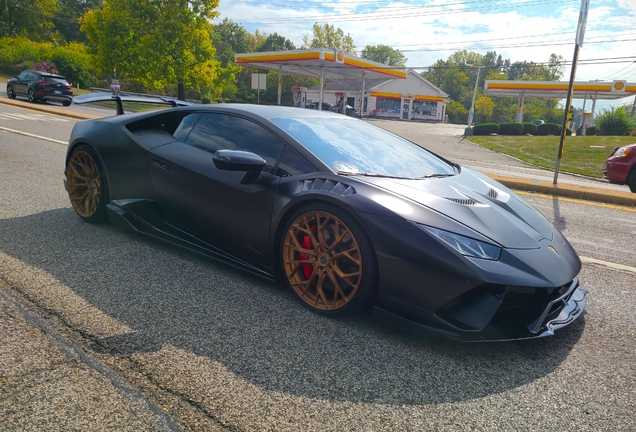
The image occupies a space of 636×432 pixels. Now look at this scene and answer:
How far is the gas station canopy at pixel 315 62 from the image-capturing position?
102ft

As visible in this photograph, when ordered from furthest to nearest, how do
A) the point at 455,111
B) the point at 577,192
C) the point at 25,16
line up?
1. the point at 455,111
2. the point at 25,16
3. the point at 577,192

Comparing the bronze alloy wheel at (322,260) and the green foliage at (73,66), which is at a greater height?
the green foliage at (73,66)

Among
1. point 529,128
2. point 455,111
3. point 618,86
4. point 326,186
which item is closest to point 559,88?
point 618,86

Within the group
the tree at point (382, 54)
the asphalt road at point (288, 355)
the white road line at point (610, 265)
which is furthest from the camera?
the tree at point (382, 54)

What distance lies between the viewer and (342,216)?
281 cm

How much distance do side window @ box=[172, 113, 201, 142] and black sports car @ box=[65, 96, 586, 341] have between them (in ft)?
0.04

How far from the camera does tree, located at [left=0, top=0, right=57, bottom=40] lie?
59594 millimetres

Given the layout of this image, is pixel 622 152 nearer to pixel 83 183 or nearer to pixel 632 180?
pixel 632 180

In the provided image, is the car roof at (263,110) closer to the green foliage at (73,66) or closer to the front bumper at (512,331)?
the front bumper at (512,331)

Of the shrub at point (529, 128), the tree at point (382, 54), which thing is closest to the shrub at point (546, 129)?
the shrub at point (529, 128)

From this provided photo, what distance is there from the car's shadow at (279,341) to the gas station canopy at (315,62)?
2871 centimetres

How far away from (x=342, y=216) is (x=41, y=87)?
84.1 feet

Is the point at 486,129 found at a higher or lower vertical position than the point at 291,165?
lower

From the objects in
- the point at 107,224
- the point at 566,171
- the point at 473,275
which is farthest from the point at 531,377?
the point at 566,171
